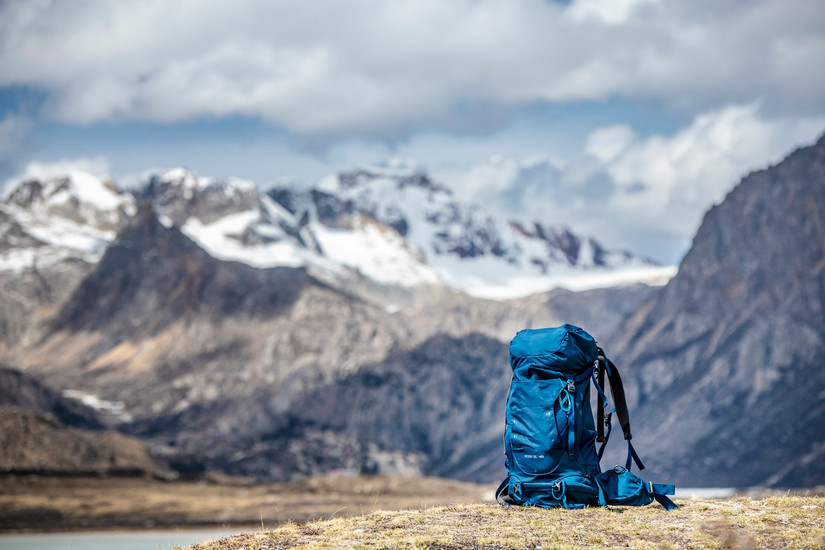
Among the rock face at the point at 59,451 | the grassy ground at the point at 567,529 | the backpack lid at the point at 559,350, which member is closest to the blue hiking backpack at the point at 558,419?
the backpack lid at the point at 559,350

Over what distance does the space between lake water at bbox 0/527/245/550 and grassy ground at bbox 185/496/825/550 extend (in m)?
67.3

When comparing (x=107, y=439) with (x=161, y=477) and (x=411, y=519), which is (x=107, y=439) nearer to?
(x=161, y=477)

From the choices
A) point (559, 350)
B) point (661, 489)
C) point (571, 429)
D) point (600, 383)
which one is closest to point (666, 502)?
point (661, 489)

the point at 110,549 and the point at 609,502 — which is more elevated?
the point at 609,502

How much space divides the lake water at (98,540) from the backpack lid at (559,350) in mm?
68130

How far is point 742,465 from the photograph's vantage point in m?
193

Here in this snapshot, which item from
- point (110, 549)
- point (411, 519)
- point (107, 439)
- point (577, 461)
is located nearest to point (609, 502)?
point (577, 461)

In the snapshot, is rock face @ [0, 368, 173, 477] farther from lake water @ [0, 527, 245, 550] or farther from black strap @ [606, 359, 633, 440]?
black strap @ [606, 359, 633, 440]

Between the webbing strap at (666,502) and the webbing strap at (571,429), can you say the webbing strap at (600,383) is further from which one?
the webbing strap at (666,502)

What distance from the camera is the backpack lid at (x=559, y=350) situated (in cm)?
1495

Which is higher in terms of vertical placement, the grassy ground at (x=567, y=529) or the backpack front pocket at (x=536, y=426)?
the backpack front pocket at (x=536, y=426)

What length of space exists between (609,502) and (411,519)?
300 centimetres

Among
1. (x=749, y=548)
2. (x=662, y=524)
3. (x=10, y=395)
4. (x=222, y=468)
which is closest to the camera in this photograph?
(x=749, y=548)

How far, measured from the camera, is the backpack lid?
14.9 metres
